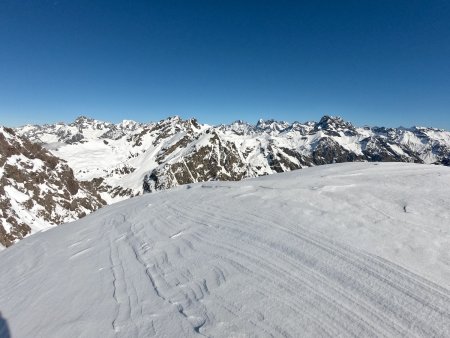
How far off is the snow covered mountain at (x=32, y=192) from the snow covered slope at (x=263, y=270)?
61823 mm

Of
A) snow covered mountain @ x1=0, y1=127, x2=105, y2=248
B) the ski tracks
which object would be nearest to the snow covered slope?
the ski tracks

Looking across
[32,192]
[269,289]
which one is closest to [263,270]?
[269,289]

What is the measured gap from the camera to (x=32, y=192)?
3140 inches

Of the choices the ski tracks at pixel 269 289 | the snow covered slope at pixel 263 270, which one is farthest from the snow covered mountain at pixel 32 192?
the ski tracks at pixel 269 289

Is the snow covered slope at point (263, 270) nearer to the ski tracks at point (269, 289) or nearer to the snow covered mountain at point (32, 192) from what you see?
the ski tracks at point (269, 289)

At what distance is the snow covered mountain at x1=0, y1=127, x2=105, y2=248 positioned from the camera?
220 ft

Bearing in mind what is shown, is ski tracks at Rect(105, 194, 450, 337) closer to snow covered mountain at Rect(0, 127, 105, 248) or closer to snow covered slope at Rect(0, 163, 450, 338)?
snow covered slope at Rect(0, 163, 450, 338)

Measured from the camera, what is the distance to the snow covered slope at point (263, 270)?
4492 millimetres

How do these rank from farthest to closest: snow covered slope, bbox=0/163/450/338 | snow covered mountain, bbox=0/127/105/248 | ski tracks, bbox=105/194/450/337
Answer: snow covered mountain, bbox=0/127/105/248 → snow covered slope, bbox=0/163/450/338 → ski tracks, bbox=105/194/450/337

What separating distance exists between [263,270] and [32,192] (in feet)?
295

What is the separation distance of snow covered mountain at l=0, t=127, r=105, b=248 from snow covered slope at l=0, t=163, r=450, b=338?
203 ft

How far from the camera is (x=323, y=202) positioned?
8656mm

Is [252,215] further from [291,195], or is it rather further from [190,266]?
[190,266]

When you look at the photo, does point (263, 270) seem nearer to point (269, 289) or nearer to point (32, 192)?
point (269, 289)
